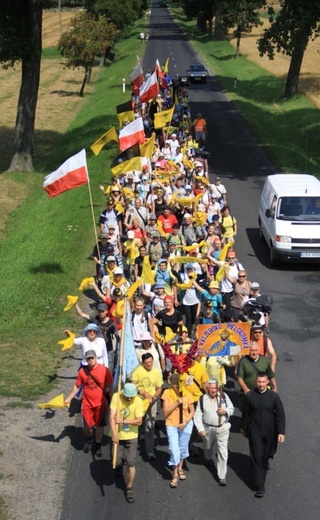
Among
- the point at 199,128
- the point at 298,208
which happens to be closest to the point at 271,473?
the point at 298,208

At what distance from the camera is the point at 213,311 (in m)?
14.4

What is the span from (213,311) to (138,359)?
1.96 metres

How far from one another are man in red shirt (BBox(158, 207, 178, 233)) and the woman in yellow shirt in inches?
343

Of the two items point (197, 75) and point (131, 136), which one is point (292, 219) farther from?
point (197, 75)

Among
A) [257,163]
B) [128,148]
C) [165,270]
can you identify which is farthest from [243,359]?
[257,163]

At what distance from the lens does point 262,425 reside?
10750 mm

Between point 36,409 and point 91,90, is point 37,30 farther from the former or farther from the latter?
point 91,90

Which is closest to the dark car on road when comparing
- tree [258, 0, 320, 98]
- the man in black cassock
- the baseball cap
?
tree [258, 0, 320, 98]

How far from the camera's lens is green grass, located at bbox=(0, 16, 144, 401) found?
15.2 meters

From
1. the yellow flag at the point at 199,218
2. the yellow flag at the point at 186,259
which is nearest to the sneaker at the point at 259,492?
the yellow flag at the point at 186,259

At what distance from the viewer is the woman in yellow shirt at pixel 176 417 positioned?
35.9 ft

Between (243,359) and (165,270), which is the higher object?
(243,359)

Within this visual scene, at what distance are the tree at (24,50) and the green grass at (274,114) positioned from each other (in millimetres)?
9489

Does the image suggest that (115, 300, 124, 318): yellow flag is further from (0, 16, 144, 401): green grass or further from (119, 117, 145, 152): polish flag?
(119, 117, 145, 152): polish flag
